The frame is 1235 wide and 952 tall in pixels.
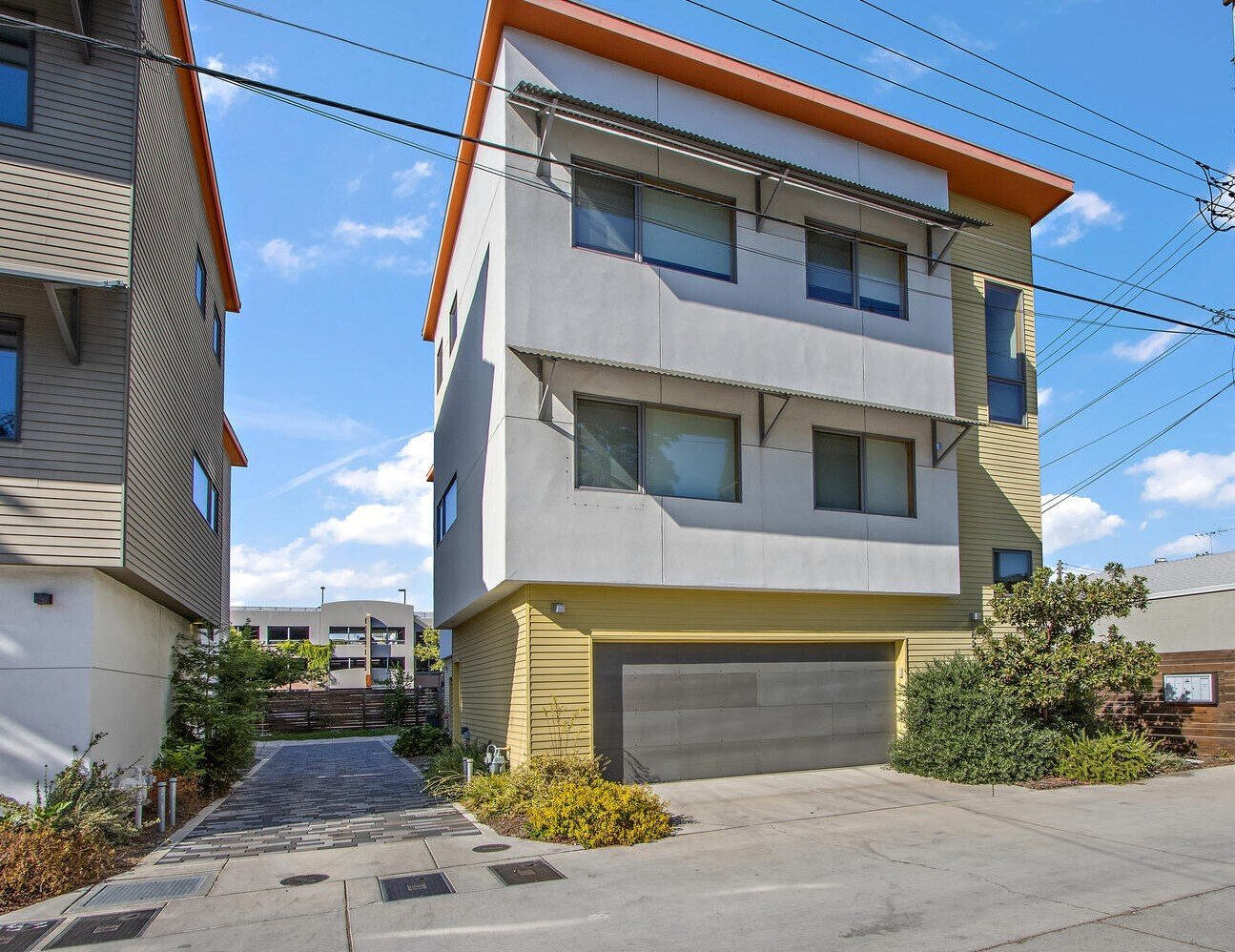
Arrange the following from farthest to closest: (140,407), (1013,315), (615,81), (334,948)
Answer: (1013,315)
(615,81)
(140,407)
(334,948)

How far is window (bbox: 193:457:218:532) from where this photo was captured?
55.0 feet

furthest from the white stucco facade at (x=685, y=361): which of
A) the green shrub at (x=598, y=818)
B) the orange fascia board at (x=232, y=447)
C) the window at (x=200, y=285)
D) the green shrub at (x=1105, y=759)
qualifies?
the orange fascia board at (x=232, y=447)

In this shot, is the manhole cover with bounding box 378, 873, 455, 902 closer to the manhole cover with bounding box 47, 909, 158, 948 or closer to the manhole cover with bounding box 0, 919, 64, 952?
the manhole cover with bounding box 47, 909, 158, 948

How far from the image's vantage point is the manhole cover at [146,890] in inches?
311

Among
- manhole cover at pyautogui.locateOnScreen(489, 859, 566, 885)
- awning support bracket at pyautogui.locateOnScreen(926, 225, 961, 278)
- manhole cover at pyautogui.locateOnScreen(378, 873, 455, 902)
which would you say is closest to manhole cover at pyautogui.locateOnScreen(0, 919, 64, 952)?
manhole cover at pyautogui.locateOnScreen(378, 873, 455, 902)

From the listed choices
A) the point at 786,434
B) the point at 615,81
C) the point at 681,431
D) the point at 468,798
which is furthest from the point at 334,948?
the point at 615,81

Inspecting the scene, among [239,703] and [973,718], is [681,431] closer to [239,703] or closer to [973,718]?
[973,718]

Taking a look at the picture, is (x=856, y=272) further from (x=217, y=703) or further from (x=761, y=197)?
(x=217, y=703)

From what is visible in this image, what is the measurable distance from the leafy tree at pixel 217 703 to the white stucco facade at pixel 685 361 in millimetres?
3989

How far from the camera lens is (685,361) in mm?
13117

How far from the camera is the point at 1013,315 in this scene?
691 inches

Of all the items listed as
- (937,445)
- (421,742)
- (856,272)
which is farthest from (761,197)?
(421,742)

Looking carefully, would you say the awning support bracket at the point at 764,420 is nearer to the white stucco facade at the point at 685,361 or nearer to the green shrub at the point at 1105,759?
the white stucco facade at the point at 685,361

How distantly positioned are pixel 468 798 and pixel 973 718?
24.7 ft
